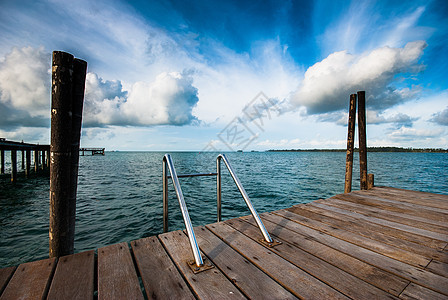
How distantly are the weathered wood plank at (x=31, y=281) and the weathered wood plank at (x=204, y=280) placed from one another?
1.10 m

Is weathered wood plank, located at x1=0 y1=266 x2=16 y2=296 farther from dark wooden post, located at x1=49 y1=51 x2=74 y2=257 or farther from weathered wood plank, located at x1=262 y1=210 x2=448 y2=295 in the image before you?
weathered wood plank, located at x1=262 y1=210 x2=448 y2=295

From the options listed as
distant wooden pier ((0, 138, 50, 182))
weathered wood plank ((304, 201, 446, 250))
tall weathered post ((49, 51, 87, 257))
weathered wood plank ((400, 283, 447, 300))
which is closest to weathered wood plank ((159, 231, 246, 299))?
tall weathered post ((49, 51, 87, 257))

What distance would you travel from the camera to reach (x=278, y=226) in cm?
310

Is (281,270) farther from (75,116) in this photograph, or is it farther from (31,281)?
(75,116)

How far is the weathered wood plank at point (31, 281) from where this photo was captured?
1603mm

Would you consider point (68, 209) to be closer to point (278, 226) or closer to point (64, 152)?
point (64, 152)

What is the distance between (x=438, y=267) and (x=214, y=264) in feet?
7.54

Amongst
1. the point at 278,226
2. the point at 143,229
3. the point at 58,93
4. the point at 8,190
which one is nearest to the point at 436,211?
the point at 278,226

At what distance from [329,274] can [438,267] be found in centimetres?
121

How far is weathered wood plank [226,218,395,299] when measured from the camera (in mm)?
1622

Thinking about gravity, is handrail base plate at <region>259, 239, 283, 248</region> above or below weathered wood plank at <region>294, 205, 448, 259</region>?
above

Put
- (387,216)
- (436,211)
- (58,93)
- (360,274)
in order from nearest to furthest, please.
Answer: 1. (360,274)
2. (58,93)
3. (387,216)
4. (436,211)

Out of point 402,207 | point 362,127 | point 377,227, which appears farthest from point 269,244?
point 362,127

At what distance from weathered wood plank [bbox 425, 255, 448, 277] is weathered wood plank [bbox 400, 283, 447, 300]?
0.45 metres
